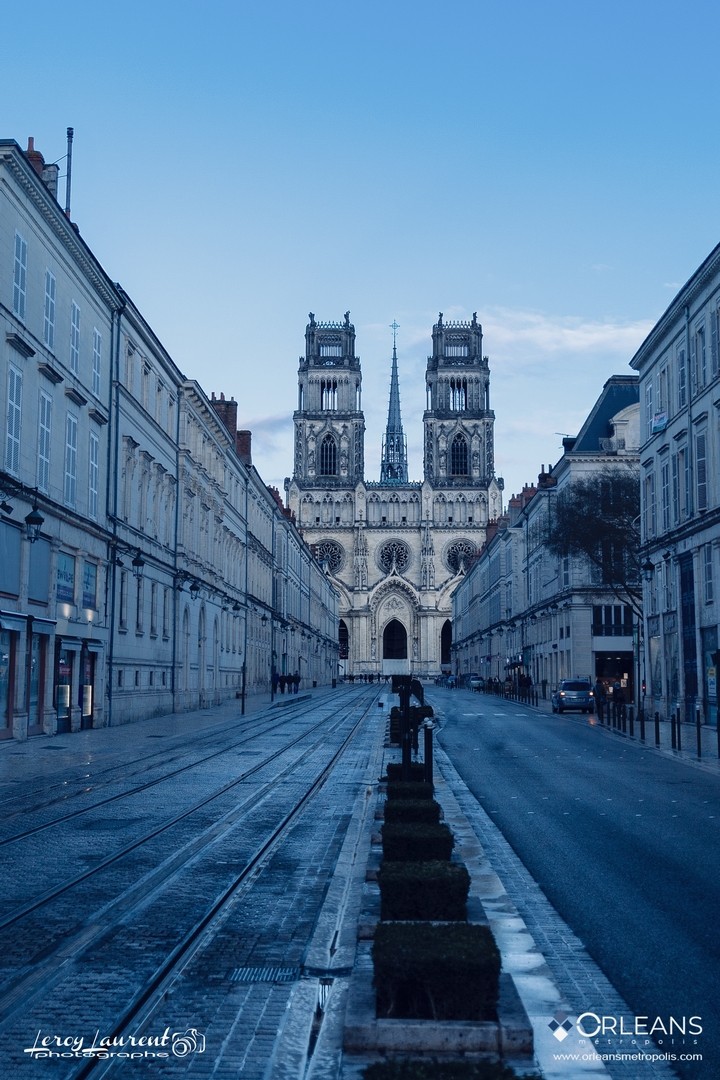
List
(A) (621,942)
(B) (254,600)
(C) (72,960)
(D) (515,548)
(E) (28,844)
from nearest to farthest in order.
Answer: (C) (72,960)
(A) (621,942)
(E) (28,844)
(B) (254,600)
(D) (515,548)

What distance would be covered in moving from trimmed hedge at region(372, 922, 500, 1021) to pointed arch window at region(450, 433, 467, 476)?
14162 centimetres

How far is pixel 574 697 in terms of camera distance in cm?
5006

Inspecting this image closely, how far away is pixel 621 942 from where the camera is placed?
26.2ft

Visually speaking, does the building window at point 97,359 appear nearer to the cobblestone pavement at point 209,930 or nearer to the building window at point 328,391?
the cobblestone pavement at point 209,930

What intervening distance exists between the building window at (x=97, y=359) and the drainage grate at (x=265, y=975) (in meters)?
29.5

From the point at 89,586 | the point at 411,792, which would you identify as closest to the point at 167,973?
the point at 411,792

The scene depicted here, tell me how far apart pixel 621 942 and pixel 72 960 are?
388 centimetres

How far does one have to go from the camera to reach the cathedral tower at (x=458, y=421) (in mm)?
145000

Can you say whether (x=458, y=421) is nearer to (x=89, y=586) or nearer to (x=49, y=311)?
(x=89, y=586)

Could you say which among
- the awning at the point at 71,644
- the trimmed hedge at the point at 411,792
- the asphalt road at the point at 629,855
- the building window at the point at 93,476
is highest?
the building window at the point at 93,476

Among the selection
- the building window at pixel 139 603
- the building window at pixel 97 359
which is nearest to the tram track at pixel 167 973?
the building window at pixel 97 359

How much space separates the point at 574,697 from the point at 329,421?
100717mm

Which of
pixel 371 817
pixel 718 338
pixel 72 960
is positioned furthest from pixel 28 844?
pixel 718 338

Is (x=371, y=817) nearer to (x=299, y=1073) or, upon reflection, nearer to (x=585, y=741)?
(x=299, y=1073)
